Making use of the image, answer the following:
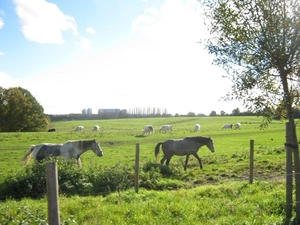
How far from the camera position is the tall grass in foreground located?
22.6 feet

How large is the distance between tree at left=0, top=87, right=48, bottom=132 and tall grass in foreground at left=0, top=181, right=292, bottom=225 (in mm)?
51166

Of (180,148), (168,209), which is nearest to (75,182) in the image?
(168,209)

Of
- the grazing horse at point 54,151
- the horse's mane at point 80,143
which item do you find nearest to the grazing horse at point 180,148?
the horse's mane at point 80,143

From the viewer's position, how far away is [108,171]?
11.9 meters

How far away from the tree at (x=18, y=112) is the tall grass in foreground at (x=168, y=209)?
168 ft

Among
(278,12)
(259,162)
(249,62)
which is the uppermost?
(278,12)

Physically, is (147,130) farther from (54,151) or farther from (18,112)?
(54,151)

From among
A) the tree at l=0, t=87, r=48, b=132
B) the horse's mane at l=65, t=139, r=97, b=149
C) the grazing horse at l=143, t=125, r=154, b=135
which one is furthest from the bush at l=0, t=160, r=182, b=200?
the tree at l=0, t=87, r=48, b=132

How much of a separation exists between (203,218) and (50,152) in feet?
33.3

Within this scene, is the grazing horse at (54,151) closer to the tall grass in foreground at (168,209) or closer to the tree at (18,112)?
the tall grass in foreground at (168,209)

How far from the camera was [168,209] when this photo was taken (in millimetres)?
7703

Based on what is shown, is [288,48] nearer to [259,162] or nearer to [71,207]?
[71,207]

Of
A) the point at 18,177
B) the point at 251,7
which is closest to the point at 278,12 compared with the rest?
the point at 251,7

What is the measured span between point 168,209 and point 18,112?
5462 cm
